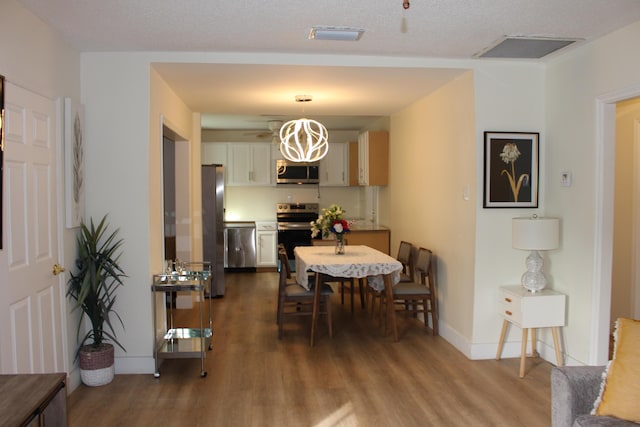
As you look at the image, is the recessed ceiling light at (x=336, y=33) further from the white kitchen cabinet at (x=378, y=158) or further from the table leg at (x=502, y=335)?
the white kitchen cabinet at (x=378, y=158)

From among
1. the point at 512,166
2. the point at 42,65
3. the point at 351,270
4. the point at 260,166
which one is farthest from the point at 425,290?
the point at 260,166

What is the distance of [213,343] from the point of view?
4750 mm

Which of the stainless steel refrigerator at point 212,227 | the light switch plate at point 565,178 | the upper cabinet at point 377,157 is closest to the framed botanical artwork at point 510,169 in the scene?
the light switch plate at point 565,178

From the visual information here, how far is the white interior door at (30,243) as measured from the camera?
2.78m

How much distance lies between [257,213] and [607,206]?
6.51m

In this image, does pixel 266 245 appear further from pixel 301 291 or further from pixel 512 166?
pixel 512 166

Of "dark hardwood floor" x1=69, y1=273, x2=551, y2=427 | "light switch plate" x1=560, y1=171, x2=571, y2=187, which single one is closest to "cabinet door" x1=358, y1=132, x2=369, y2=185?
"dark hardwood floor" x1=69, y1=273, x2=551, y2=427

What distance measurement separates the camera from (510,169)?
424 cm

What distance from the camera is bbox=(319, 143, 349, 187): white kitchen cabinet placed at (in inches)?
358

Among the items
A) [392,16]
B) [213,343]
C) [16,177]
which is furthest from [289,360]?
[392,16]

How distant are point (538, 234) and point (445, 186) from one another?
118cm

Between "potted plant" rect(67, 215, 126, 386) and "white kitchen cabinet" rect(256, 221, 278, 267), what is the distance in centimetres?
500

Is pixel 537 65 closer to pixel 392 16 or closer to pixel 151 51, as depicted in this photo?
pixel 392 16

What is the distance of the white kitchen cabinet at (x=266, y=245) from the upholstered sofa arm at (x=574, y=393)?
6.86 m
